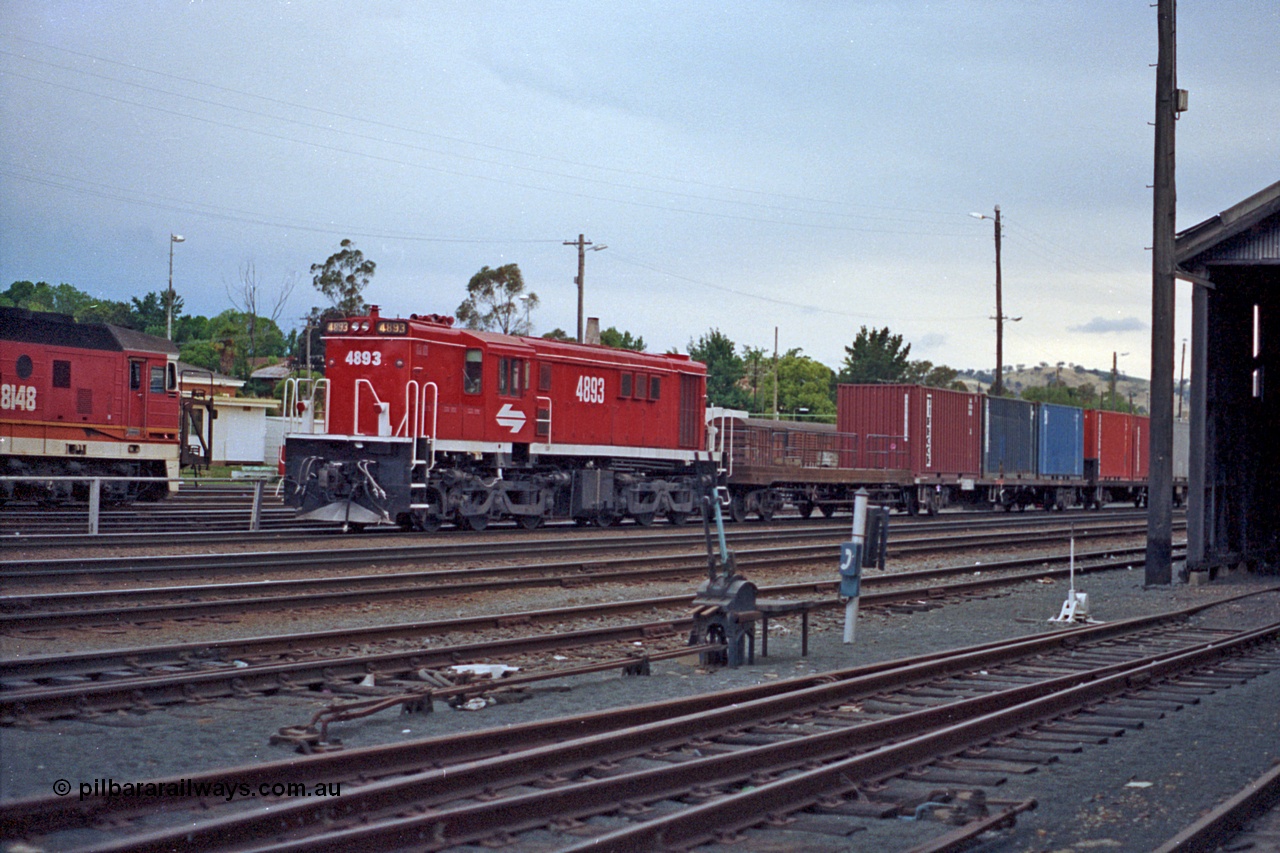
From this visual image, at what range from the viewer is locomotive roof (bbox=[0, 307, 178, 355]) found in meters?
26.0

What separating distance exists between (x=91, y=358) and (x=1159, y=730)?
24650mm

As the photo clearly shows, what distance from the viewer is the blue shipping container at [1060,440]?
4166 centimetres

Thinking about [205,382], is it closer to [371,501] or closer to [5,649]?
[371,501]

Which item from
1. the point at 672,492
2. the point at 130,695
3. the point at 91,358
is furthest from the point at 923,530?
the point at 130,695

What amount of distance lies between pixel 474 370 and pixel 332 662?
15.0m

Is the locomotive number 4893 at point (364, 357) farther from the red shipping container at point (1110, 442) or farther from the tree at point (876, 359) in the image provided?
the tree at point (876, 359)

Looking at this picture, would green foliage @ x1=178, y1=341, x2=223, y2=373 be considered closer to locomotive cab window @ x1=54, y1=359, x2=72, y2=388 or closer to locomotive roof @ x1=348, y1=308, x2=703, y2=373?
locomotive cab window @ x1=54, y1=359, x2=72, y2=388

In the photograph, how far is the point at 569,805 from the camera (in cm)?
569

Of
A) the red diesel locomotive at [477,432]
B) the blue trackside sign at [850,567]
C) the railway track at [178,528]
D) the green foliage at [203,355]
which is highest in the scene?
the green foliage at [203,355]

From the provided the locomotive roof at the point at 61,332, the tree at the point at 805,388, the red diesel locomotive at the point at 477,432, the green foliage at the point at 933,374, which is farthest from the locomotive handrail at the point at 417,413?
the green foliage at the point at 933,374

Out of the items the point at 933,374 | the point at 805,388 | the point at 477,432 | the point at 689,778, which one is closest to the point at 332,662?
the point at 689,778

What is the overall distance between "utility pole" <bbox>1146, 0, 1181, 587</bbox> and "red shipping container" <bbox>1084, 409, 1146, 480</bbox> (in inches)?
1096

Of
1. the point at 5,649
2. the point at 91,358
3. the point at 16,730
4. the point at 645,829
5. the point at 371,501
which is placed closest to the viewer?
the point at 645,829

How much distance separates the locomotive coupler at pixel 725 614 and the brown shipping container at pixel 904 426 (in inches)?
955
